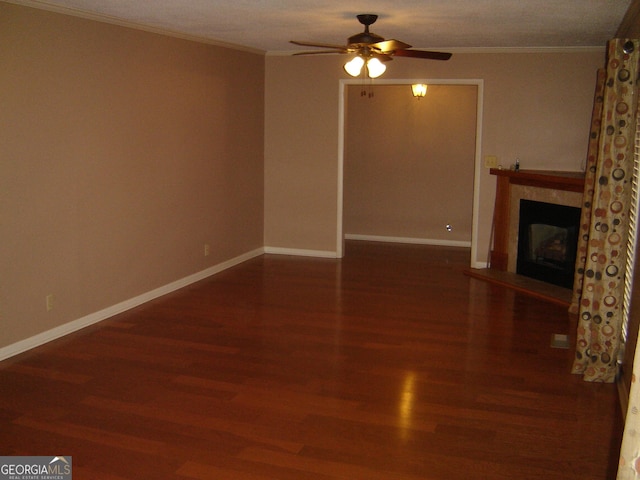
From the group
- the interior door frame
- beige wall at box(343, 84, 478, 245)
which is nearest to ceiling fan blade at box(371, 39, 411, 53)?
the interior door frame

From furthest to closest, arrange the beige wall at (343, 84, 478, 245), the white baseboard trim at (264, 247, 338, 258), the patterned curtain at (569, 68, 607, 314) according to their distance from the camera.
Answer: the beige wall at (343, 84, 478, 245), the white baseboard trim at (264, 247, 338, 258), the patterned curtain at (569, 68, 607, 314)

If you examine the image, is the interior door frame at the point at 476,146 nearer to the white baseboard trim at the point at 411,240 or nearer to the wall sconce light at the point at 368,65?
the white baseboard trim at the point at 411,240

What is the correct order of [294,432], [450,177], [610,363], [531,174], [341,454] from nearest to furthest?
[341,454] → [294,432] → [610,363] → [531,174] → [450,177]

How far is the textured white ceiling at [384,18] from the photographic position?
4.59 meters

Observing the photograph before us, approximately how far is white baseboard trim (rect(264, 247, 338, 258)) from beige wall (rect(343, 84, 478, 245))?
48.3 inches

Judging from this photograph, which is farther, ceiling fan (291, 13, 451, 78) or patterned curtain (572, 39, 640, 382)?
ceiling fan (291, 13, 451, 78)

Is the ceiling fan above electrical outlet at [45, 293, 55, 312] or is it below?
above

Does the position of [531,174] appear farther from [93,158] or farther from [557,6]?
[93,158]

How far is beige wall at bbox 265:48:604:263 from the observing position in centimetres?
731

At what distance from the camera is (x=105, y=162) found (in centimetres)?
544

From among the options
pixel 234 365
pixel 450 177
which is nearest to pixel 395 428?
pixel 234 365

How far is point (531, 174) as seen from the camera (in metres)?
6.99

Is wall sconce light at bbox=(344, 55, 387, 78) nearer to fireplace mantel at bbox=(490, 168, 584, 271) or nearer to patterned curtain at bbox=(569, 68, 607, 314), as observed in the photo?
patterned curtain at bbox=(569, 68, 607, 314)

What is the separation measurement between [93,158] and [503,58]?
471 cm
